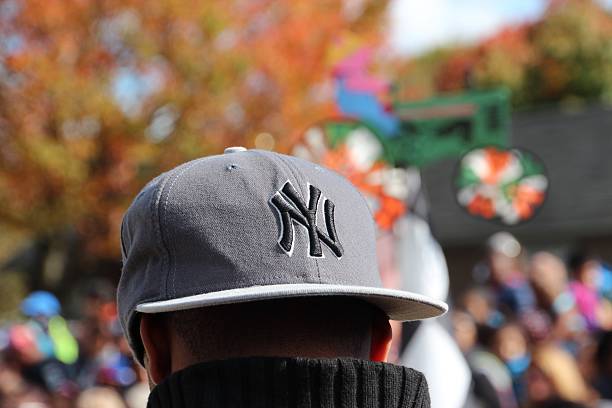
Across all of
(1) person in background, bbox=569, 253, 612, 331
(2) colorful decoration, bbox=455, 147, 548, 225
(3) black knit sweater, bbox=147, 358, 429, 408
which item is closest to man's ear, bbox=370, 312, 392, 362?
(3) black knit sweater, bbox=147, 358, 429, 408

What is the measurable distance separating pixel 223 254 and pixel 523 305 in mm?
5527

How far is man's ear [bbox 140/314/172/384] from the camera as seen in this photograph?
1341 millimetres

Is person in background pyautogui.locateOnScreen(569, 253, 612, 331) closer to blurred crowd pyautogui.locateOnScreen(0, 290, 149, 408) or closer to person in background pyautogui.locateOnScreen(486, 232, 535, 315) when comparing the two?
person in background pyautogui.locateOnScreen(486, 232, 535, 315)

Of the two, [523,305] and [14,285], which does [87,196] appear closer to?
[523,305]

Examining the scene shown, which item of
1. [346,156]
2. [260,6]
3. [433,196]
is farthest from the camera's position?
[433,196]

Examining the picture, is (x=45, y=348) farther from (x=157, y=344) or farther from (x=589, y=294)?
(x=157, y=344)

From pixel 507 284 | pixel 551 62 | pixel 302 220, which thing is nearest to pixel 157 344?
pixel 302 220

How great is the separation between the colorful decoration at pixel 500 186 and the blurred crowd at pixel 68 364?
6139 mm

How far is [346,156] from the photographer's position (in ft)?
15.1

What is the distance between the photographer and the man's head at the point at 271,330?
1.25m

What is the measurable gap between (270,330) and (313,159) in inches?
128

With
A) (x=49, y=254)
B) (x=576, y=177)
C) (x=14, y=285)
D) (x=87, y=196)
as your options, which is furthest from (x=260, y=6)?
(x=14, y=285)

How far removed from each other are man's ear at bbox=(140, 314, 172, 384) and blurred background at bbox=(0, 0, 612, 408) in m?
2.49

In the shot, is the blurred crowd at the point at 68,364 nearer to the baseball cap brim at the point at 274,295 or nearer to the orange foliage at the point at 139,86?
the orange foliage at the point at 139,86
